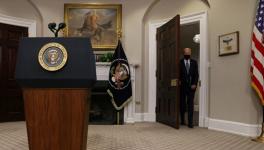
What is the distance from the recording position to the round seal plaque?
2219 mm

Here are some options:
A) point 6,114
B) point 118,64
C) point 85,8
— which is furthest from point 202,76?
point 6,114

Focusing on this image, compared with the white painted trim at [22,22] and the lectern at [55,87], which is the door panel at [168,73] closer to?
the white painted trim at [22,22]

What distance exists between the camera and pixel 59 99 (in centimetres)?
223

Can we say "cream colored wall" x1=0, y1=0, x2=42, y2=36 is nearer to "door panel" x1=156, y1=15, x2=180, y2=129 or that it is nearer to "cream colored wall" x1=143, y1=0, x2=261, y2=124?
"door panel" x1=156, y1=15, x2=180, y2=129

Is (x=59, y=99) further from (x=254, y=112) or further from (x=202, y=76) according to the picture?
(x=202, y=76)

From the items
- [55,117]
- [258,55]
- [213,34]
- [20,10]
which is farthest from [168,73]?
[55,117]

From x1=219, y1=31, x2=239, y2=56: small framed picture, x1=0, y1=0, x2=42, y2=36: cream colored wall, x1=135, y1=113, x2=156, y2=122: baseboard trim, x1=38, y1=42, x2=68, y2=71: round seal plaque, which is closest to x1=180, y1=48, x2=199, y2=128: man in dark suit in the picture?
x1=219, y1=31, x2=239, y2=56: small framed picture

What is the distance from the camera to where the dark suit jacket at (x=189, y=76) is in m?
5.63

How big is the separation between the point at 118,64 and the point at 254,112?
286 centimetres

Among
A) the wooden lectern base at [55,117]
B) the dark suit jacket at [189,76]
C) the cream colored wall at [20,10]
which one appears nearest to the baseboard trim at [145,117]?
the dark suit jacket at [189,76]

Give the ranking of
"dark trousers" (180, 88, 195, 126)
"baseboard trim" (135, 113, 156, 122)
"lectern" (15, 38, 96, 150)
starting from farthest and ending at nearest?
"baseboard trim" (135, 113, 156, 122) < "dark trousers" (180, 88, 195, 126) < "lectern" (15, 38, 96, 150)

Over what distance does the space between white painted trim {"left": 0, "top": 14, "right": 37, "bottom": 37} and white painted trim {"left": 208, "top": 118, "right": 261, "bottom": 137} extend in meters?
4.48

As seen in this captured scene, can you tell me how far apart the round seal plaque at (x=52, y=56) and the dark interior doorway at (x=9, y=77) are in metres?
4.50

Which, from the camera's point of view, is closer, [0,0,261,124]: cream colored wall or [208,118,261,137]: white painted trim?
[208,118,261,137]: white painted trim
